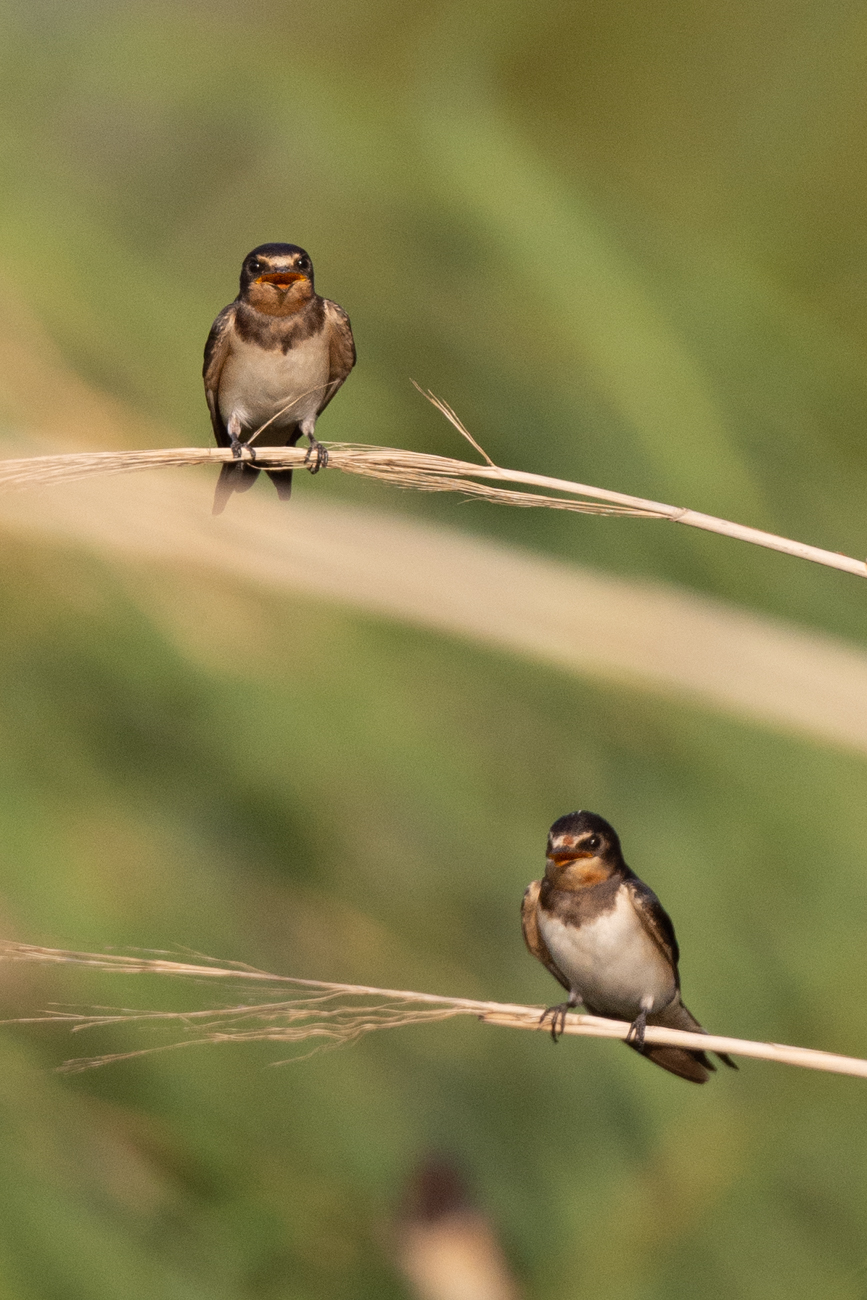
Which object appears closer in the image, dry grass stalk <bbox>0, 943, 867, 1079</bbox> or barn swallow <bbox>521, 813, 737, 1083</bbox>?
dry grass stalk <bbox>0, 943, 867, 1079</bbox>

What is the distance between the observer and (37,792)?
2154mm

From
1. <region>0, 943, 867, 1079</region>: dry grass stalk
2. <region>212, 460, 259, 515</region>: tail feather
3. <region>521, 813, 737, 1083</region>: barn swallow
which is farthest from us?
<region>521, 813, 737, 1083</region>: barn swallow

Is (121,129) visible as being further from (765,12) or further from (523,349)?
(765,12)

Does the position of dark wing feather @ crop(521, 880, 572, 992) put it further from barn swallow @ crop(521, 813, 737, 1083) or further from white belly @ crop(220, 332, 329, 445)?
white belly @ crop(220, 332, 329, 445)

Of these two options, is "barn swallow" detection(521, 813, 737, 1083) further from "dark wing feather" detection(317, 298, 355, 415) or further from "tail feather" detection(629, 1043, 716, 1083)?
"dark wing feather" detection(317, 298, 355, 415)

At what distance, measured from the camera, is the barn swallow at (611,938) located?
153 centimetres

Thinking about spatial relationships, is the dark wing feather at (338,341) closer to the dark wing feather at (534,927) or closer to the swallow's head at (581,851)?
the swallow's head at (581,851)

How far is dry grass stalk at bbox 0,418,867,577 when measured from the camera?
59 centimetres

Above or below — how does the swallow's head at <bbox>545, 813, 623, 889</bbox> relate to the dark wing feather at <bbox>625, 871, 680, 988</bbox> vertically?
above

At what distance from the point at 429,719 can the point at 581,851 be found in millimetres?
1115

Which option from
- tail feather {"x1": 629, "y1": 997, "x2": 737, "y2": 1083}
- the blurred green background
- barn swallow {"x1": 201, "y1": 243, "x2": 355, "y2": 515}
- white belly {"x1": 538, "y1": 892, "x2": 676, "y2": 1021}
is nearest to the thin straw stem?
barn swallow {"x1": 201, "y1": 243, "x2": 355, "y2": 515}

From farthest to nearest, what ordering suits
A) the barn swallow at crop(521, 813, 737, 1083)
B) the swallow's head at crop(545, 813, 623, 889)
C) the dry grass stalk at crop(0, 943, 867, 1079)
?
the barn swallow at crop(521, 813, 737, 1083), the swallow's head at crop(545, 813, 623, 889), the dry grass stalk at crop(0, 943, 867, 1079)

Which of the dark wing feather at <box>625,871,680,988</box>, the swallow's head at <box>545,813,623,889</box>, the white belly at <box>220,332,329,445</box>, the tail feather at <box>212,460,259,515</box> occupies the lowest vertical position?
the dark wing feather at <box>625,871,680,988</box>

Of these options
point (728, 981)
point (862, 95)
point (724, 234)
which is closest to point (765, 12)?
point (862, 95)
